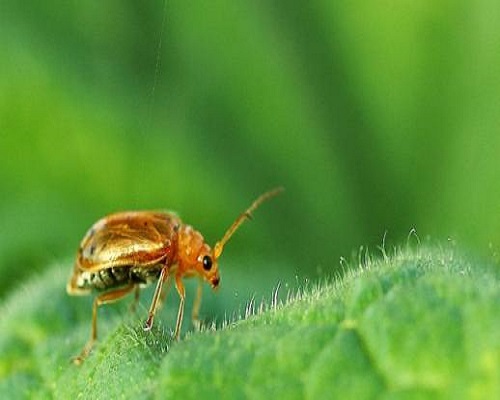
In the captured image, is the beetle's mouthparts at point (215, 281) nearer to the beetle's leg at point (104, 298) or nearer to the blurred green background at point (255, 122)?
the beetle's leg at point (104, 298)

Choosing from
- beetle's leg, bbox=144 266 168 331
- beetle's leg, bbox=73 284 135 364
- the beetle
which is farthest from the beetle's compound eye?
beetle's leg, bbox=73 284 135 364

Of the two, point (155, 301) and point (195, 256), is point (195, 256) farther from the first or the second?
point (155, 301)

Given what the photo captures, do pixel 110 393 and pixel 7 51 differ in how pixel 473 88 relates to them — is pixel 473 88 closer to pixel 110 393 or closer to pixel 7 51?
pixel 7 51

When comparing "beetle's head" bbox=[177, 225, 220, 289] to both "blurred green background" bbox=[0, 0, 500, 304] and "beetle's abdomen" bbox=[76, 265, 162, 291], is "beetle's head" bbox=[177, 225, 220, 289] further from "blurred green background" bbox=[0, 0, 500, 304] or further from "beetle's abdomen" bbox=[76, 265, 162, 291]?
"blurred green background" bbox=[0, 0, 500, 304]

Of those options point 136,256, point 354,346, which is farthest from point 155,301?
point 354,346

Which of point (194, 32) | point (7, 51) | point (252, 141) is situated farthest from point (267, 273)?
point (7, 51)

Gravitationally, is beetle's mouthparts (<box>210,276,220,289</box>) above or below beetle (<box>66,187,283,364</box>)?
below
